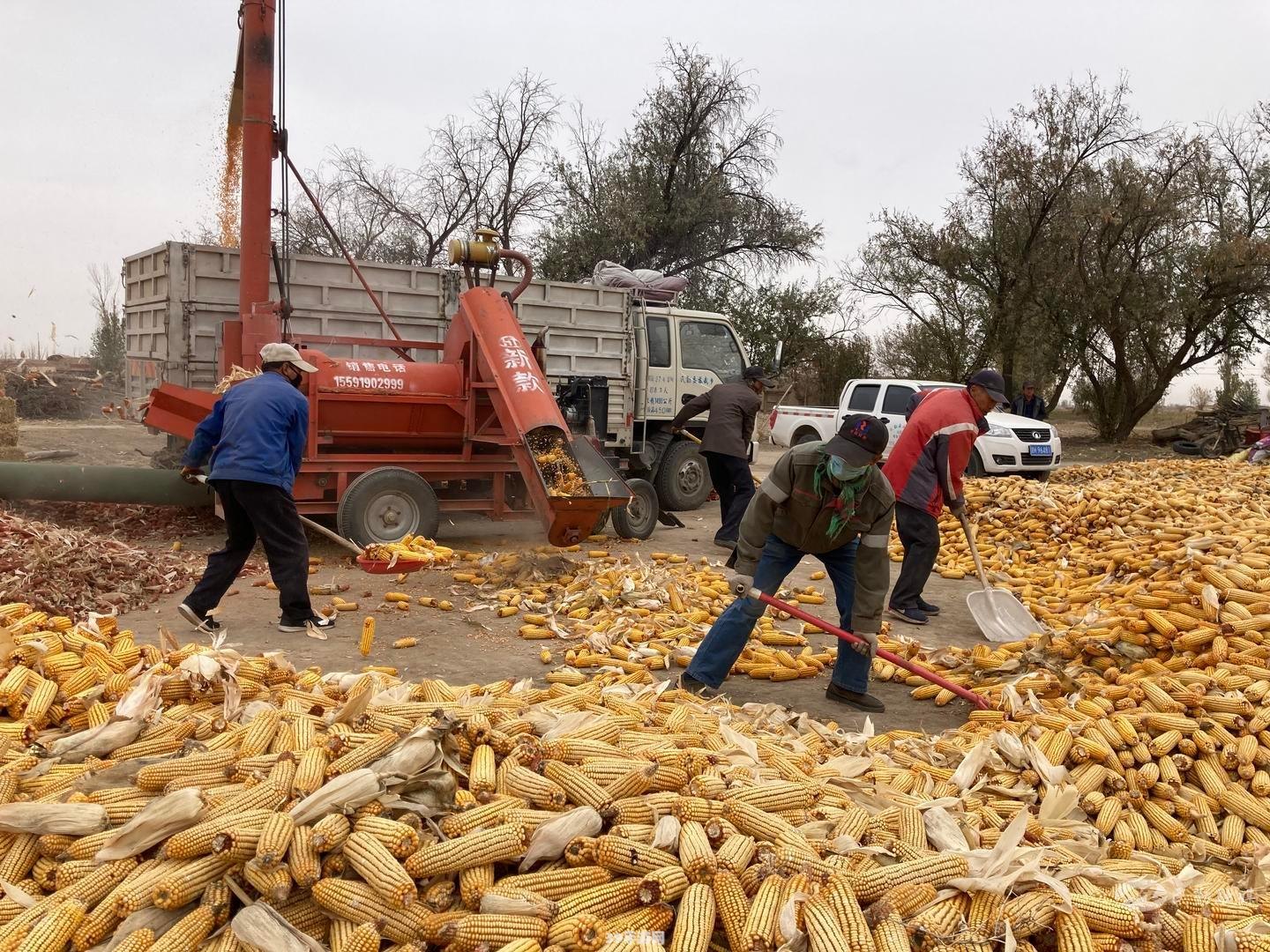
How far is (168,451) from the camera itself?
1105cm

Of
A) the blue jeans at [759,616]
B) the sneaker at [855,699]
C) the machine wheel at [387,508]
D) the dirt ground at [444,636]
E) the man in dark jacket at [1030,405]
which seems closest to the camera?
the blue jeans at [759,616]

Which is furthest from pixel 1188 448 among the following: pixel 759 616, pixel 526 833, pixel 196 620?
pixel 526 833

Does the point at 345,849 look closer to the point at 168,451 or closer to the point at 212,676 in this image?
the point at 212,676

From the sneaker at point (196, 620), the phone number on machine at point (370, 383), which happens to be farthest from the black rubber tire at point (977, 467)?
the sneaker at point (196, 620)

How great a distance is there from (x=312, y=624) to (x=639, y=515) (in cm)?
473

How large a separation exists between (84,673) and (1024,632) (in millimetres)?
6350

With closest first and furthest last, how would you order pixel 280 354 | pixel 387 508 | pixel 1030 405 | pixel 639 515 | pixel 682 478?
pixel 280 354
pixel 387 508
pixel 639 515
pixel 682 478
pixel 1030 405

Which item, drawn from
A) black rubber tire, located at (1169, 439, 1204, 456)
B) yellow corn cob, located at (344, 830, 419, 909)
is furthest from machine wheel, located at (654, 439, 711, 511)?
black rubber tire, located at (1169, 439, 1204, 456)

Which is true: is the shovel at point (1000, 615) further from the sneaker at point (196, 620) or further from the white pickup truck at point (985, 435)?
the white pickup truck at point (985, 435)

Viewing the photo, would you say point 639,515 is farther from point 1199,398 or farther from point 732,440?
point 1199,398

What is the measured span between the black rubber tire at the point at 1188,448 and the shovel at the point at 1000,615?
65.8 ft

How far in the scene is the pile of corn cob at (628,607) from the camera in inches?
266

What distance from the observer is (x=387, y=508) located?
30.8 feet

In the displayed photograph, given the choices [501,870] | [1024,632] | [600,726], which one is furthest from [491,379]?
[501,870]
